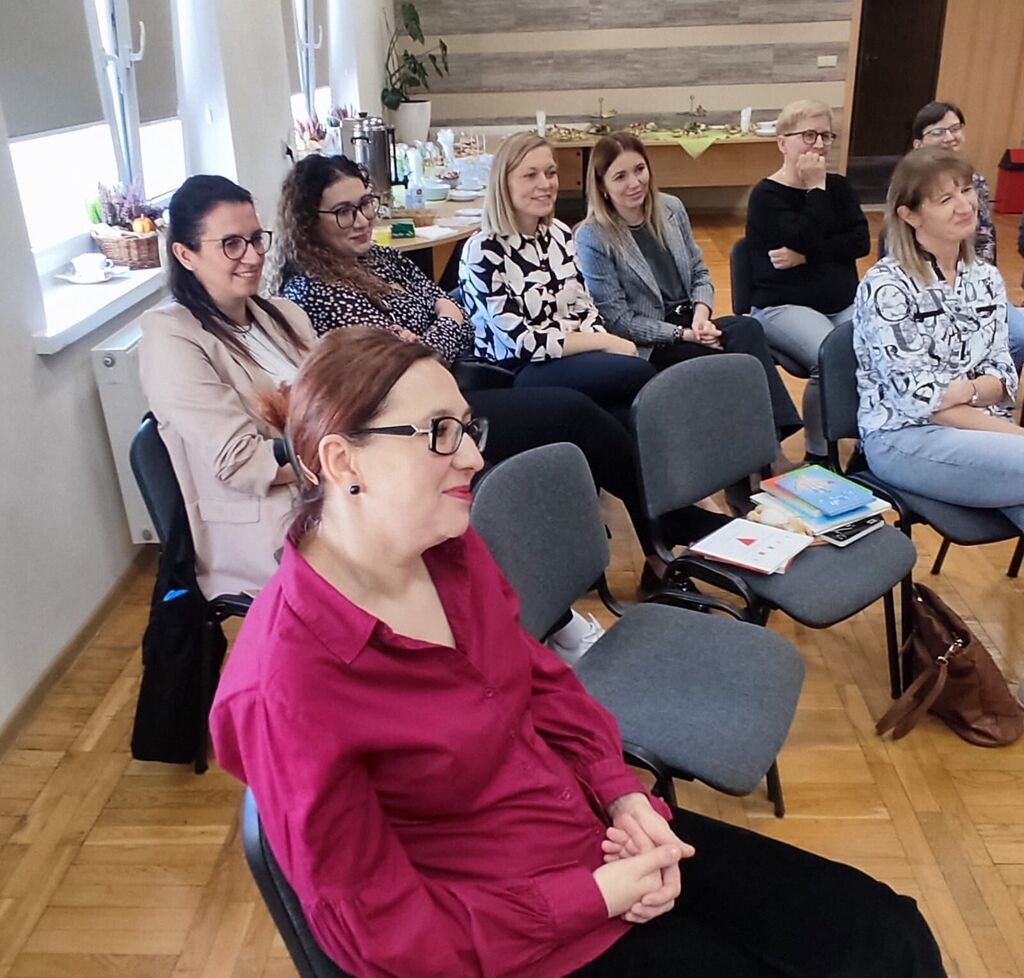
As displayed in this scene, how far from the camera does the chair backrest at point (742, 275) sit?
3.63 m

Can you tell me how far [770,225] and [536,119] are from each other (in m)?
5.06

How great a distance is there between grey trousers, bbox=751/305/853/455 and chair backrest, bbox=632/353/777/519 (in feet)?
3.66

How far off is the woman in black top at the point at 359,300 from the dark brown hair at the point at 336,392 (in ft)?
4.88

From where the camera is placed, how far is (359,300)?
9.04ft

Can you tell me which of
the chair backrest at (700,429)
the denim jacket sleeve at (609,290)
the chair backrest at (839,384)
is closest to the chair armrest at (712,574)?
the chair backrest at (700,429)

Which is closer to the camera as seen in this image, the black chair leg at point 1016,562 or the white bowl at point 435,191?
the black chair leg at point 1016,562

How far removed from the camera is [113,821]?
2.07 m

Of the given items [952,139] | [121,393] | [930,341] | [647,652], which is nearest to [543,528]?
[647,652]

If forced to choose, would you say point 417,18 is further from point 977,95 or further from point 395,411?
point 395,411

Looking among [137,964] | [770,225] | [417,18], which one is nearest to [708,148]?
[417,18]

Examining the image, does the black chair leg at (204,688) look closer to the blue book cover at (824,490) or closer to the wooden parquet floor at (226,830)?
the wooden parquet floor at (226,830)

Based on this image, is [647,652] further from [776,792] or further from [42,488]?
[42,488]

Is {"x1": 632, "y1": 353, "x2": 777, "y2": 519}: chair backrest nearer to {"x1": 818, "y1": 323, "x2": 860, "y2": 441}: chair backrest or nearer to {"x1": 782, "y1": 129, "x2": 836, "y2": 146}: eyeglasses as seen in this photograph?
{"x1": 818, "y1": 323, "x2": 860, "y2": 441}: chair backrest

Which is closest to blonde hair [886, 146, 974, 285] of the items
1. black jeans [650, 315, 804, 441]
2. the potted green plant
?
black jeans [650, 315, 804, 441]
